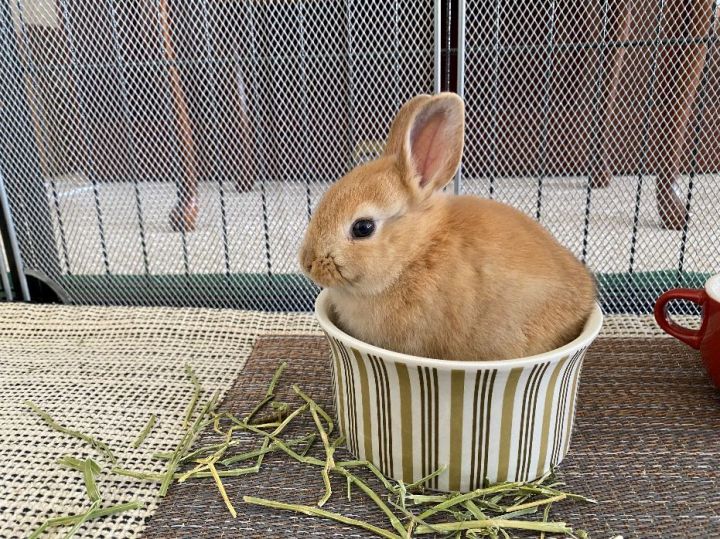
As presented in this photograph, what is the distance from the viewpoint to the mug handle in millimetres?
717

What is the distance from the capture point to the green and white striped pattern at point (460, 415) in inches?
20.2

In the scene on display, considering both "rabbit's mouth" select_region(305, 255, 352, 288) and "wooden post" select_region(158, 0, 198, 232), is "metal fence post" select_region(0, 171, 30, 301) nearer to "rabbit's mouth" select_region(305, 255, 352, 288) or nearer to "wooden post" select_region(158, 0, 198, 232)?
"wooden post" select_region(158, 0, 198, 232)

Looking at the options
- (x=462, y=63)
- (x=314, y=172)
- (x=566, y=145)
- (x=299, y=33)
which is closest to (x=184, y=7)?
(x=299, y=33)

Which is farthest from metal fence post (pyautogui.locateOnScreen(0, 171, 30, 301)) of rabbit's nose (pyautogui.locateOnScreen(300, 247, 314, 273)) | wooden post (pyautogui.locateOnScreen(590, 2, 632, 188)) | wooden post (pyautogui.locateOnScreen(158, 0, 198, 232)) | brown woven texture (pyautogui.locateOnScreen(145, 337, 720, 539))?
wooden post (pyautogui.locateOnScreen(590, 2, 632, 188))

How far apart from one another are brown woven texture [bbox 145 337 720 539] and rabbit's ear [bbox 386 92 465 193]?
302 mm

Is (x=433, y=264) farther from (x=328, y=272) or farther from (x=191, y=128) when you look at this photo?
(x=191, y=128)

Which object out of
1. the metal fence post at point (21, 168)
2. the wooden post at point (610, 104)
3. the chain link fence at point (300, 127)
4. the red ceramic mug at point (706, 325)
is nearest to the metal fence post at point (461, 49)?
the chain link fence at point (300, 127)

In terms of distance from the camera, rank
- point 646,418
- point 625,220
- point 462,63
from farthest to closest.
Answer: point 625,220 < point 462,63 < point 646,418

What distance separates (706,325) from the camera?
2.28 ft

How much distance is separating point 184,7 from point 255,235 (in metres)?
0.38

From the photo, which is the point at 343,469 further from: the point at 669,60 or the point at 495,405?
the point at 669,60

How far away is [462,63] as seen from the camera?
0.85 m

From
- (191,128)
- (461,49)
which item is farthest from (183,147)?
(461,49)

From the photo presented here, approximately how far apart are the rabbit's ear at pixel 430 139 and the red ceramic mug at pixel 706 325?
1.16 feet
